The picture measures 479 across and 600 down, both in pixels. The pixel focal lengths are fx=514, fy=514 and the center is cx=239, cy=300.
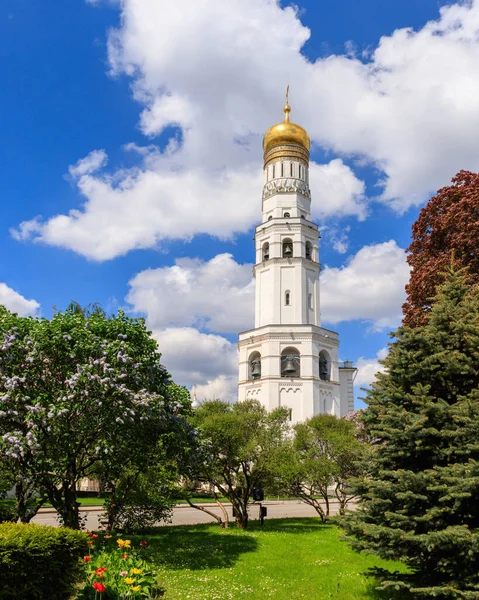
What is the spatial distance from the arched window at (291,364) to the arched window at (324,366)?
294 centimetres

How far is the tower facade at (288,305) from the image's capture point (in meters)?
45.2

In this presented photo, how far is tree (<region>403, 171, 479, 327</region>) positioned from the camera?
17172 millimetres

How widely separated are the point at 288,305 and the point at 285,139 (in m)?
17.2

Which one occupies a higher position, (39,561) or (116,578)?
(39,561)

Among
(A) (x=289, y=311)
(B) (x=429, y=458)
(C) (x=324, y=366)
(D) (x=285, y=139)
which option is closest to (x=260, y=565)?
(B) (x=429, y=458)

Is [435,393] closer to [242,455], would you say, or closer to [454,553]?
[454,553]

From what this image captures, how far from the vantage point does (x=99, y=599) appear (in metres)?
8.05

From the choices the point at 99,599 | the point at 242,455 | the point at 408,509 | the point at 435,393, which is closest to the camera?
the point at 99,599

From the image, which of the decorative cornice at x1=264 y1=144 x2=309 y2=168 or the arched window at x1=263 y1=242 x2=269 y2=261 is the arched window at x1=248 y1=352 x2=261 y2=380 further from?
the decorative cornice at x1=264 y1=144 x2=309 y2=168

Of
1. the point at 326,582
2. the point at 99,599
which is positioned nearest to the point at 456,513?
the point at 326,582

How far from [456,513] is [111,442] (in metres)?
7.18

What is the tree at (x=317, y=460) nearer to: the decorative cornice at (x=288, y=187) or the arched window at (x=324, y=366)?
the arched window at (x=324, y=366)

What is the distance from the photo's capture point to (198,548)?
16.2 m

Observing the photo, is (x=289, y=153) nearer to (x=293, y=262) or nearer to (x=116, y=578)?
(x=293, y=262)
